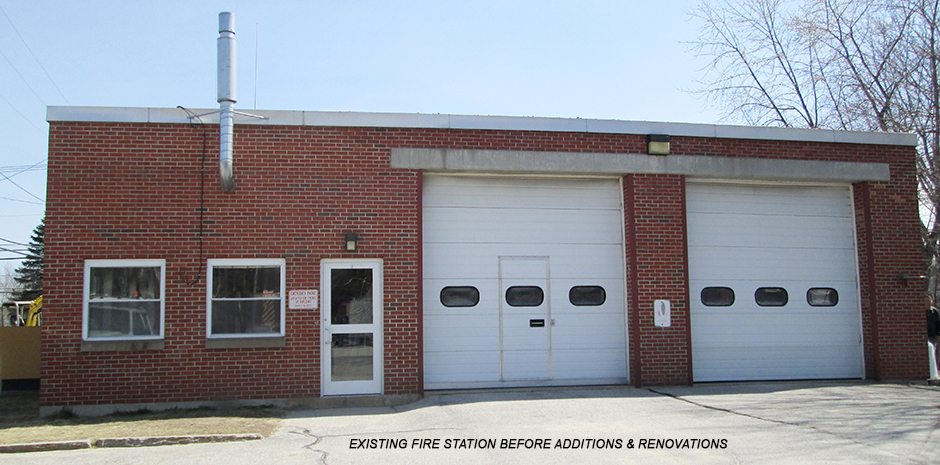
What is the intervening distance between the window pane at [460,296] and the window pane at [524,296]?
23.6 inches

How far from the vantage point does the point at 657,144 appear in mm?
14172

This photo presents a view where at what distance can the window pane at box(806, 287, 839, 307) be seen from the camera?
15172mm

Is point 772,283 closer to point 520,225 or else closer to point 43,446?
point 520,225

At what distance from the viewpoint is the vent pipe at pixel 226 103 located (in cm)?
1245

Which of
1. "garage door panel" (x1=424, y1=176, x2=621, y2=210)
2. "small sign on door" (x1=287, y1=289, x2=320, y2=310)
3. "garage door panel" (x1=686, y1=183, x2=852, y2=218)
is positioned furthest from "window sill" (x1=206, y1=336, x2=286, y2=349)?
"garage door panel" (x1=686, y1=183, x2=852, y2=218)

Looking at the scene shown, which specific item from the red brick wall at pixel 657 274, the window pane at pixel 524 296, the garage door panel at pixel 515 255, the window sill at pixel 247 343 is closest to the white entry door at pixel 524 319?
the window pane at pixel 524 296

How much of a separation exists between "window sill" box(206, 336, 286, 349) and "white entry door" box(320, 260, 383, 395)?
0.73 meters

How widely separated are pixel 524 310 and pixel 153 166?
21.8 ft

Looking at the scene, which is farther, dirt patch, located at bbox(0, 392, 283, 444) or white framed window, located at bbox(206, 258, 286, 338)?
white framed window, located at bbox(206, 258, 286, 338)

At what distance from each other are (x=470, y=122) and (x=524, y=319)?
358cm

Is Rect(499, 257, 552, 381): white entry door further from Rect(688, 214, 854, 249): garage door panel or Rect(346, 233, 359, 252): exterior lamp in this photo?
Rect(688, 214, 854, 249): garage door panel

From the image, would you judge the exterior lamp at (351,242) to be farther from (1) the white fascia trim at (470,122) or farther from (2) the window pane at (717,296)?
(2) the window pane at (717,296)

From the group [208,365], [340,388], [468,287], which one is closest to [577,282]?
[468,287]

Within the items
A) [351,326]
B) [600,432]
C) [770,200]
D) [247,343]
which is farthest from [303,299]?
[770,200]
